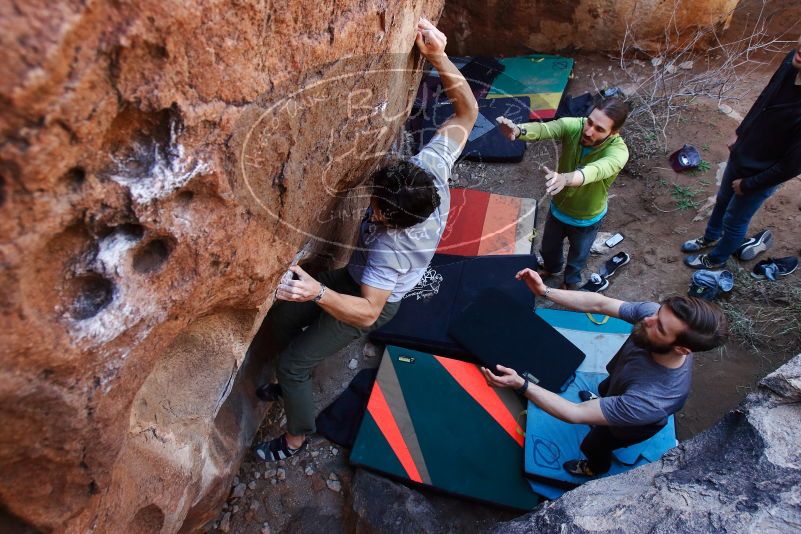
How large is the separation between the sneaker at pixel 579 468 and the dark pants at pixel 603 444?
2 centimetres

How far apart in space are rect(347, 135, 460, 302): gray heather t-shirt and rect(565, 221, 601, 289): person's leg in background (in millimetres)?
1161

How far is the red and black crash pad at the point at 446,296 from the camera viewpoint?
3.35 meters

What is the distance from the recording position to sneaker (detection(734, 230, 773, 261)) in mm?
3777

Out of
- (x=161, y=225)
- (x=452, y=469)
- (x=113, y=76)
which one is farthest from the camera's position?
(x=452, y=469)

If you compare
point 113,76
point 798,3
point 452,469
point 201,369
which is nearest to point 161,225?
point 113,76

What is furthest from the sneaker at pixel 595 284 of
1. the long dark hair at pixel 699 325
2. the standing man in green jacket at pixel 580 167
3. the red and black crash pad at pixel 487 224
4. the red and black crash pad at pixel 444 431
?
the long dark hair at pixel 699 325

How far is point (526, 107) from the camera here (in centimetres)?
516

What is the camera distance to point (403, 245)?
2279 mm

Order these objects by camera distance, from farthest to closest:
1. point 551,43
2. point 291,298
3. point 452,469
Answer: point 551,43
point 452,469
point 291,298

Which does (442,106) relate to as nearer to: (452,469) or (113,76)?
(452,469)

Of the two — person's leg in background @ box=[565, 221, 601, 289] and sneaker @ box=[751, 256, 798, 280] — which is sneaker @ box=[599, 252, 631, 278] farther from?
sneaker @ box=[751, 256, 798, 280]

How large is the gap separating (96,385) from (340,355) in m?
2.09

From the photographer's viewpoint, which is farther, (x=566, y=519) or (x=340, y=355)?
(x=340, y=355)

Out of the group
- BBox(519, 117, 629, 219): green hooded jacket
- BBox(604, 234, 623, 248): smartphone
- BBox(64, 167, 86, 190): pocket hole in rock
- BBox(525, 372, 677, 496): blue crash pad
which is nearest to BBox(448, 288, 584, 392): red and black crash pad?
BBox(525, 372, 677, 496): blue crash pad
